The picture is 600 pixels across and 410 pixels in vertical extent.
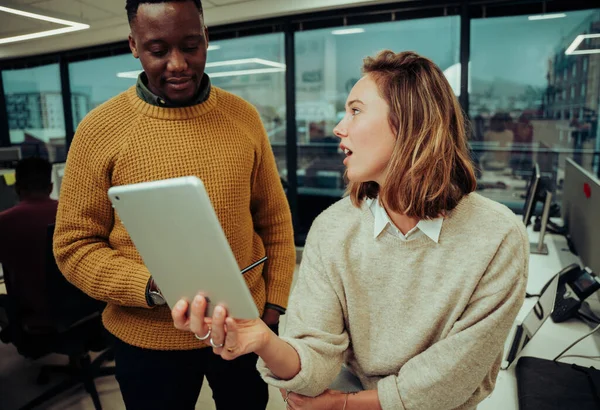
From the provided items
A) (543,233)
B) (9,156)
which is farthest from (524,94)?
(9,156)

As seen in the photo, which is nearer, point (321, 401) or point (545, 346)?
point (321, 401)

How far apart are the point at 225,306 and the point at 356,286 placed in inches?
14.9

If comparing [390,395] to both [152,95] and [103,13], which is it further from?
[103,13]

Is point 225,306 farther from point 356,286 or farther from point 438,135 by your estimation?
point 438,135

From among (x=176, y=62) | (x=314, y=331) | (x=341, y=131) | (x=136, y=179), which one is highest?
(x=176, y=62)

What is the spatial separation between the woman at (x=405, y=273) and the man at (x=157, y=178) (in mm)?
261

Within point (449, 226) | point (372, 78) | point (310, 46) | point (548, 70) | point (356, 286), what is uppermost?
point (310, 46)

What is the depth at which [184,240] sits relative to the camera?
641 mm

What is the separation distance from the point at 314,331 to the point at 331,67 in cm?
373

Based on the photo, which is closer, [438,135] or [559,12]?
[438,135]

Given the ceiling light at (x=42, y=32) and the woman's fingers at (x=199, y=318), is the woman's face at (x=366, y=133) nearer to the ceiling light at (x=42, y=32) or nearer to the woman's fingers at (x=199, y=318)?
the woman's fingers at (x=199, y=318)

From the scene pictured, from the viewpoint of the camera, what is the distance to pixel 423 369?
89 centimetres

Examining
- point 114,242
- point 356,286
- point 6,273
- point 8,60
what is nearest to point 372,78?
point 356,286

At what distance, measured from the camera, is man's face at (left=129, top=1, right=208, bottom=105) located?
0.95 m
